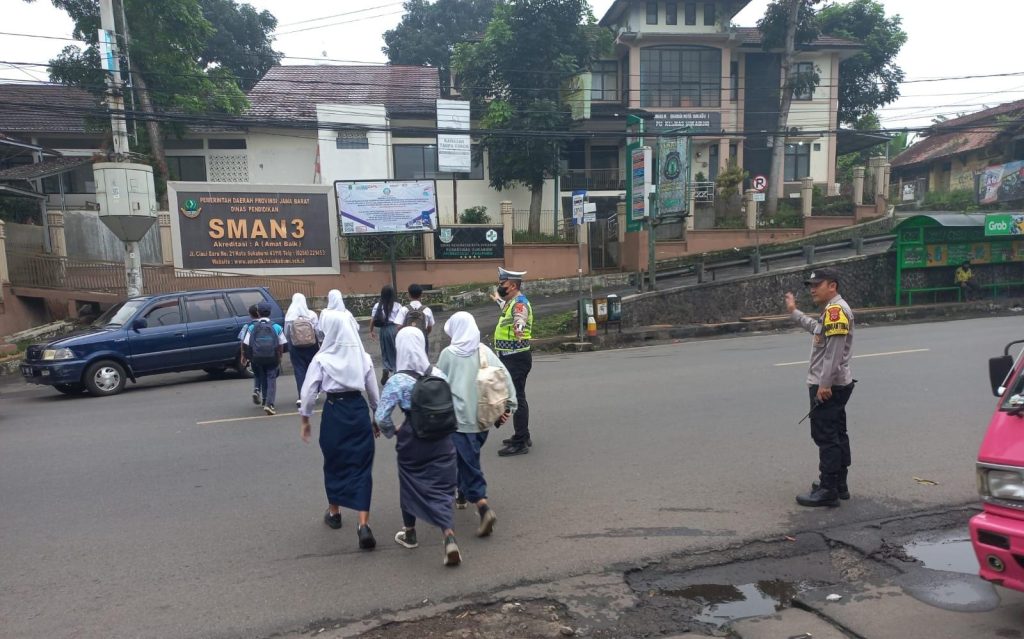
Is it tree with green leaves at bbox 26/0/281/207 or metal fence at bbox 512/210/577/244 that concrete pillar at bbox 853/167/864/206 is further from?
tree with green leaves at bbox 26/0/281/207

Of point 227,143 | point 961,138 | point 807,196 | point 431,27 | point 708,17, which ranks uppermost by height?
point 431,27

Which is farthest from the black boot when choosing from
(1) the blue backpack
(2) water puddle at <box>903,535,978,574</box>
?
(1) the blue backpack

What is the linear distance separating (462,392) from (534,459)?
200cm

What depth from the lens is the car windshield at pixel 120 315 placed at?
11664 millimetres

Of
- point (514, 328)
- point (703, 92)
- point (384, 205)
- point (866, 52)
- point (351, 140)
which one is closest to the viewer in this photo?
point (514, 328)

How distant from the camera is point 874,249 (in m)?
22.8

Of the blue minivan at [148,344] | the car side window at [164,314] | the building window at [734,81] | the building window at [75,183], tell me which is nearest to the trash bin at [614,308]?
the blue minivan at [148,344]

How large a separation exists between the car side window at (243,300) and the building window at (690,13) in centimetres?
2611

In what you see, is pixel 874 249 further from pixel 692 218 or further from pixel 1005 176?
pixel 1005 176

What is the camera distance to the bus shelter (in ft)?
64.2

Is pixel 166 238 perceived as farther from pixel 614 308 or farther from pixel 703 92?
pixel 703 92

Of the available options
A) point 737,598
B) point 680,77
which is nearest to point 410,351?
point 737,598

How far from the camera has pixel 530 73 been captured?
84.8 ft

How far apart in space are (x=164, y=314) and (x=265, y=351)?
13.5 ft
